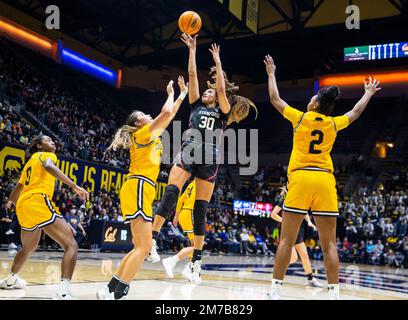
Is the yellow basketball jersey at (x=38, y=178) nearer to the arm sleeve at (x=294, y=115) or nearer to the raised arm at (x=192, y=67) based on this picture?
the raised arm at (x=192, y=67)

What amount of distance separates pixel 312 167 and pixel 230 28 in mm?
17565

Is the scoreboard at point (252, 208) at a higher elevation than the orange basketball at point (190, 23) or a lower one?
lower

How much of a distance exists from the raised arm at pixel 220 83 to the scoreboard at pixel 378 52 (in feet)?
57.9

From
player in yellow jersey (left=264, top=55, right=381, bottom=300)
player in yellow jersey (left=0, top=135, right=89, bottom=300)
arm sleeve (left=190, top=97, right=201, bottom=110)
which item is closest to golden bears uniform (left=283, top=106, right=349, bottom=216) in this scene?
player in yellow jersey (left=264, top=55, right=381, bottom=300)

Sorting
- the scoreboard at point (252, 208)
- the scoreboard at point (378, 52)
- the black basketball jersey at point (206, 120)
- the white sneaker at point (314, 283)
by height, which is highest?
the scoreboard at point (378, 52)

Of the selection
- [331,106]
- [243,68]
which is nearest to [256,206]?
[243,68]

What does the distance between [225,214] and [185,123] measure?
24.9ft

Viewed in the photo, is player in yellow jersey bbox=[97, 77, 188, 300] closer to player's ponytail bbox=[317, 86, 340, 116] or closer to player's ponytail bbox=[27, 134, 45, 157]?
player's ponytail bbox=[27, 134, 45, 157]

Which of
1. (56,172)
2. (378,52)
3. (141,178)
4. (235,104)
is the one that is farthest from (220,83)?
(378,52)

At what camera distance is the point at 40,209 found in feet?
13.9

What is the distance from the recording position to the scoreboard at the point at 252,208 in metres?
21.3

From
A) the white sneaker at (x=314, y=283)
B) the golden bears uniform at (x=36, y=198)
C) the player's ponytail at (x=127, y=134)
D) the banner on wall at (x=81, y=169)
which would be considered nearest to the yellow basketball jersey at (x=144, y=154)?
the player's ponytail at (x=127, y=134)

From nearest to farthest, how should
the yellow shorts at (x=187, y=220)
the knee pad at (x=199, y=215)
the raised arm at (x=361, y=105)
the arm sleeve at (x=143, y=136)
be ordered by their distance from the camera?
the arm sleeve at (x=143, y=136) < the raised arm at (x=361, y=105) < the knee pad at (x=199, y=215) < the yellow shorts at (x=187, y=220)

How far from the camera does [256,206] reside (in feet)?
71.6
